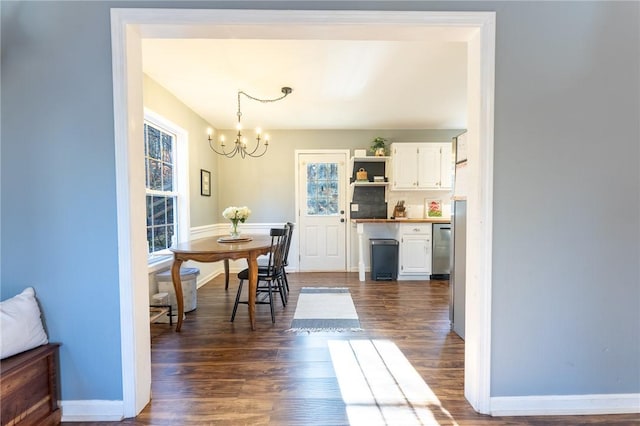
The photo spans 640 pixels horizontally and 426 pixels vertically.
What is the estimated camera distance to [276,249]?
286 cm

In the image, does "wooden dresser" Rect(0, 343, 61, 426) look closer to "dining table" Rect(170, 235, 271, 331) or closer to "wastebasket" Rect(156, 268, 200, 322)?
"dining table" Rect(170, 235, 271, 331)

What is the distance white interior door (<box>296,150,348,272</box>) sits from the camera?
4.79 m

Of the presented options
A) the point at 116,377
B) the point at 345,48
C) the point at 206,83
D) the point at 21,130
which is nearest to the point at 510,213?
the point at 345,48

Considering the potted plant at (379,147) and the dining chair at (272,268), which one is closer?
→ the dining chair at (272,268)

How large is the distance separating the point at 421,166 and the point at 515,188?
9.99ft

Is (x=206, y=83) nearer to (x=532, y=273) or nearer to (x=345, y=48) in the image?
(x=345, y=48)

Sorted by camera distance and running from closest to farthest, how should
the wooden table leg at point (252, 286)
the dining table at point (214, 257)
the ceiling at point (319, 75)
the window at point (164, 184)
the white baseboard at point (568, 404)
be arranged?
the white baseboard at point (568, 404) < the ceiling at point (319, 75) < the dining table at point (214, 257) < the wooden table leg at point (252, 286) < the window at point (164, 184)

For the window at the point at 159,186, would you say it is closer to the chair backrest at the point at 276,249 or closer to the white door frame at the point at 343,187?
the chair backrest at the point at 276,249

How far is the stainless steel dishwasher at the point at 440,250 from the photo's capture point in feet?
13.7

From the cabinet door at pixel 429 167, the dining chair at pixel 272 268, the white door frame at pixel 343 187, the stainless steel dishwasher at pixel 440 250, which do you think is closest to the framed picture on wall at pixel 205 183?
the white door frame at pixel 343 187

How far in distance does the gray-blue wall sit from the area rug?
4.38 feet

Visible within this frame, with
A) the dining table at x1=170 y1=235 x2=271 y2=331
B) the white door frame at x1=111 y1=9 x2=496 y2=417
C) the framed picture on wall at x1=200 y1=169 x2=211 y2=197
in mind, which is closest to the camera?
the white door frame at x1=111 y1=9 x2=496 y2=417

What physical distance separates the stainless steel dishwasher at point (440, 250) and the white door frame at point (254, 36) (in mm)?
2772

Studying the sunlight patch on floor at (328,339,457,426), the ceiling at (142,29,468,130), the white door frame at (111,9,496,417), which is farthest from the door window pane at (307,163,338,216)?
the white door frame at (111,9,496,417)
